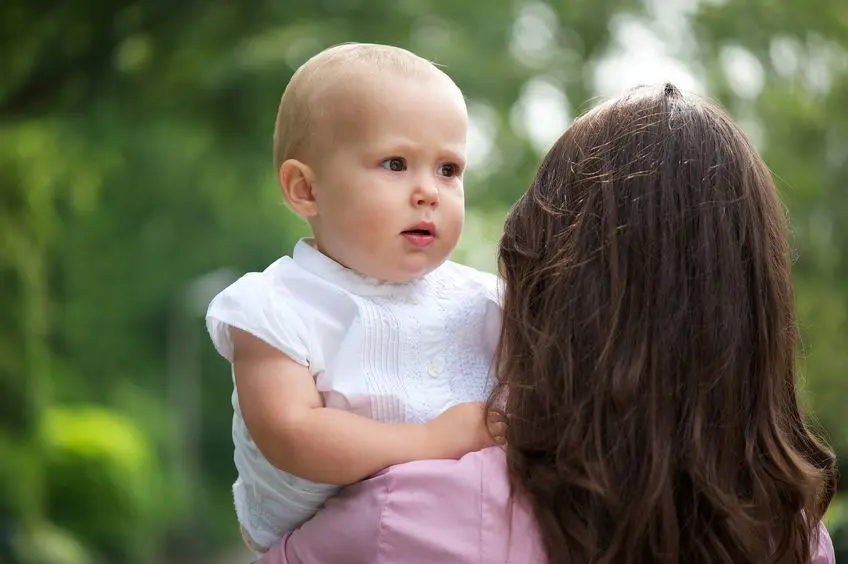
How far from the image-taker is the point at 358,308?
8.04 feet

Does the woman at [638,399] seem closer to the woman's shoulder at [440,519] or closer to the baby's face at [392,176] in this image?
the woman's shoulder at [440,519]

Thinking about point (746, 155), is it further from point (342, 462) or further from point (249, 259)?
point (249, 259)

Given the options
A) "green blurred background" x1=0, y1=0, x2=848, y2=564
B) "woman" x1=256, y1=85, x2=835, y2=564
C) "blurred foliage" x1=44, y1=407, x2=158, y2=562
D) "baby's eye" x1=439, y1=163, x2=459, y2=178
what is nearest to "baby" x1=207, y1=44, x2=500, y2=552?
"baby's eye" x1=439, y1=163, x2=459, y2=178

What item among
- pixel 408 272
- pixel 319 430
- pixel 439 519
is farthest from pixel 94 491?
pixel 439 519

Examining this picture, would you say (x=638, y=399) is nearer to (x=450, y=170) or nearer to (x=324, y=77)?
(x=450, y=170)

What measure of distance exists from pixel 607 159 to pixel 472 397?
0.54m

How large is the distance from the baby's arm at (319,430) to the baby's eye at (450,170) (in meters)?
0.48

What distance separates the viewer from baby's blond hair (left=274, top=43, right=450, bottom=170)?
8.11 feet

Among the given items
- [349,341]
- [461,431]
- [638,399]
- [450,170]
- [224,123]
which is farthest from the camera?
[224,123]

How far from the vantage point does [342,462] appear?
224cm

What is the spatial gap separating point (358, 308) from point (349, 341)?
2.8 inches

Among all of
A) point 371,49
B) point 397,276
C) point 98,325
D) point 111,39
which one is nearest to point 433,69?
point 371,49

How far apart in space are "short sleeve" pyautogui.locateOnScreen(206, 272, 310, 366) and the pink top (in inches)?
11.5

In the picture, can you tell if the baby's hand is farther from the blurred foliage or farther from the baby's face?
the blurred foliage
